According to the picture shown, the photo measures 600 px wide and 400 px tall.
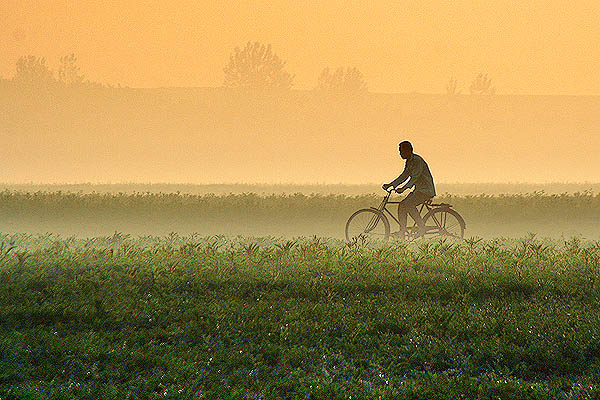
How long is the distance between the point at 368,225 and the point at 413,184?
5.82ft

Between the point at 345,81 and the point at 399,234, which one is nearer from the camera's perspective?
the point at 399,234

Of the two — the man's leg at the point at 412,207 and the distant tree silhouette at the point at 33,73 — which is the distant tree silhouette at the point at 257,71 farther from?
the man's leg at the point at 412,207

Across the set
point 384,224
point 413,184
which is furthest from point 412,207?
point 384,224

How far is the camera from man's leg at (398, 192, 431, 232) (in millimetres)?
19297

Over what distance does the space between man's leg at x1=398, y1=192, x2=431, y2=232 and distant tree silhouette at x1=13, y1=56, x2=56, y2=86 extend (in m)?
92.6

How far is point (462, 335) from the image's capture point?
1109cm

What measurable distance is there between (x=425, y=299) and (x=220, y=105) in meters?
99.2

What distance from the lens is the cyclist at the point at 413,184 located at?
1886 centimetres

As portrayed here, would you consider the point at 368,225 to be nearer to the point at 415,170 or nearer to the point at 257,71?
the point at 415,170

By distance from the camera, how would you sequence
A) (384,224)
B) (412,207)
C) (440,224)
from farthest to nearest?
(440,224) < (384,224) < (412,207)

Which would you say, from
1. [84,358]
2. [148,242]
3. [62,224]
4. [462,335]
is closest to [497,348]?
[462,335]

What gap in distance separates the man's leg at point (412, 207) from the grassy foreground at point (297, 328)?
13.2ft

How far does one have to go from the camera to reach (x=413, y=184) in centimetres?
1897

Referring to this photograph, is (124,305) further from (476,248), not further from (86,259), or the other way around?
(476,248)
